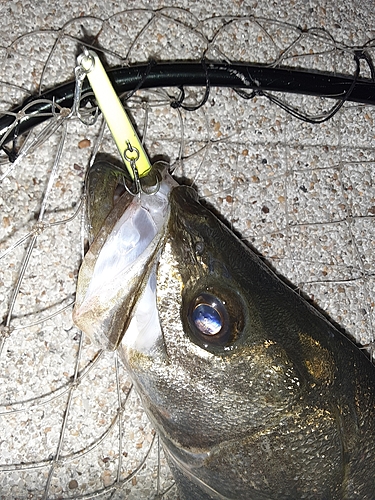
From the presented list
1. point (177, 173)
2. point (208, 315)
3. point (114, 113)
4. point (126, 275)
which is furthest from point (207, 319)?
point (177, 173)

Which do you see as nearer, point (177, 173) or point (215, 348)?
point (215, 348)

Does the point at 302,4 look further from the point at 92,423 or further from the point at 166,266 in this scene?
the point at 92,423

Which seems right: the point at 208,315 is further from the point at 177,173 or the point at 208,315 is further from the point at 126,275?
the point at 177,173

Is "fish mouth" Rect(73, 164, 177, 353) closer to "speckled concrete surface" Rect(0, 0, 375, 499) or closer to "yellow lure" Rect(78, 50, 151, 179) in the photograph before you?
"yellow lure" Rect(78, 50, 151, 179)

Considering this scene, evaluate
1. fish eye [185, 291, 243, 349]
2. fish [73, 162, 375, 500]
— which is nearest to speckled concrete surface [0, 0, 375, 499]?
fish [73, 162, 375, 500]

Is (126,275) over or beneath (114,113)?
beneath

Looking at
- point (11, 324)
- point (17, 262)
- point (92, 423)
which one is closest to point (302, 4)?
point (17, 262)
